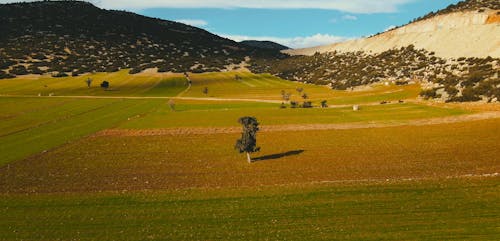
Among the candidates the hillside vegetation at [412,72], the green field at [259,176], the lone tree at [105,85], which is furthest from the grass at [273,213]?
the lone tree at [105,85]

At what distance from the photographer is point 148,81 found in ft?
530

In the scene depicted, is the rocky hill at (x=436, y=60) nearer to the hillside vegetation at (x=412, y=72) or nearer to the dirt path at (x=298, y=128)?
the hillside vegetation at (x=412, y=72)

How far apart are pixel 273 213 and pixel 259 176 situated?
32.7 feet

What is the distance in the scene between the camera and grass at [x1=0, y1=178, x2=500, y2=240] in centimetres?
2639

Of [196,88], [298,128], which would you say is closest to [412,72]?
[196,88]

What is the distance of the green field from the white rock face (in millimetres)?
59665

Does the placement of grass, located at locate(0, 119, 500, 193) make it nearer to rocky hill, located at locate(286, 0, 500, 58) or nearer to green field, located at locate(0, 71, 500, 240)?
green field, located at locate(0, 71, 500, 240)

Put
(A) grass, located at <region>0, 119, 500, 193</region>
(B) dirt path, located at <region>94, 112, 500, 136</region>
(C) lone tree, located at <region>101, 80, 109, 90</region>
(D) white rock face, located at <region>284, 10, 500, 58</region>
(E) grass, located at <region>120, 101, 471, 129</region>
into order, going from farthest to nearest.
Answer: (C) lone tree, located at <region>101, 80, 109, 90</region> → (D) white rock face, located at <region>284, 10, 500, 58</region> → (E) grass, located at <region>120, 101, 471, 129</region> → (B) dirt path, located at <region>94, 112, 500, 136</region> → (A) grass, located at <region>0, 119, 500, 193</region>

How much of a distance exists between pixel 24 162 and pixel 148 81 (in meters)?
117

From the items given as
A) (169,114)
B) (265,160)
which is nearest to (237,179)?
(265,160)

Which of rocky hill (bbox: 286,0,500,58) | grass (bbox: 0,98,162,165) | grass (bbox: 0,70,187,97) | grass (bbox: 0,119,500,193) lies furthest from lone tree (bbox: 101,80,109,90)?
rocky hill (bbox: 286,0,500,58)

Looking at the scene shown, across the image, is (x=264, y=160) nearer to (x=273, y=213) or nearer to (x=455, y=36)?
(x=273, y=213)

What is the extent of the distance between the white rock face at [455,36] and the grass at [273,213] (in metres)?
98.9

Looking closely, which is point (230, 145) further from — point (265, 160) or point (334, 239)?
point (334, 239)
